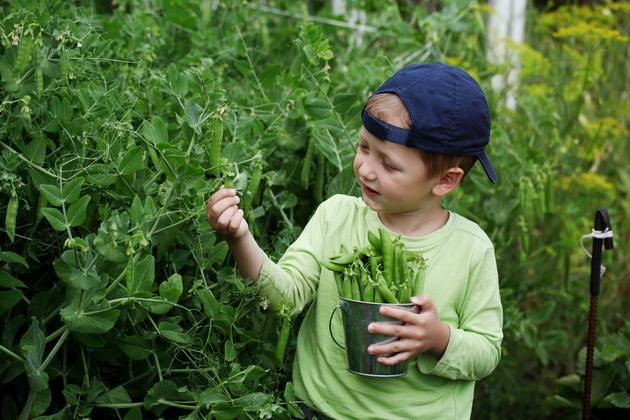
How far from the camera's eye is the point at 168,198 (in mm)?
2143

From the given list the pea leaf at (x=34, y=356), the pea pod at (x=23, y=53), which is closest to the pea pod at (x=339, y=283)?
the pea leaf at (x=34, y=356)

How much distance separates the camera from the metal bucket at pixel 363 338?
204 cm

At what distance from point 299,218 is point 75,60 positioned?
95cm

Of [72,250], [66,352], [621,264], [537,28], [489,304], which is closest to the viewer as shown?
[72,250]

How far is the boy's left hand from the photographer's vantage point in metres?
2.02

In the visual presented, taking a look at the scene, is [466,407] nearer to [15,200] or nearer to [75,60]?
[15,200]

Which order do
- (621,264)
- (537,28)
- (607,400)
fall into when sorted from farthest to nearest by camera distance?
(537,28) < (621,264) < (607,400)

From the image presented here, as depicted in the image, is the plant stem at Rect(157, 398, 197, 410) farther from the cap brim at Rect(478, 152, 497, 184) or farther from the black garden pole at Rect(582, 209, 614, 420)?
the black garden pole at Rect(582, 209, 614, 420)

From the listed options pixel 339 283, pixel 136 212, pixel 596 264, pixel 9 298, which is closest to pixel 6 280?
pixel 9 298

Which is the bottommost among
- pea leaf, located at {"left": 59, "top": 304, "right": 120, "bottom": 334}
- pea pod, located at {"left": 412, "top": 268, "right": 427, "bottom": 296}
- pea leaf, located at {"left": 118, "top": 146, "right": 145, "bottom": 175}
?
pea leaf, located at {"left": 59, "top": 304, "right": 120, "bottom": 334}

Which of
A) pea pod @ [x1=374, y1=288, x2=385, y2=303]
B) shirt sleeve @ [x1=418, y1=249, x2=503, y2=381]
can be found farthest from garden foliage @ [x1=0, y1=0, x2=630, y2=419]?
shirt sleeve @ [x1=418, y1=249, x2=503, y2=381]

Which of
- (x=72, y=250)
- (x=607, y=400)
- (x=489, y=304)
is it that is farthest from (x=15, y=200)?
(x=607, y=400)

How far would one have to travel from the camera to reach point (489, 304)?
224cm

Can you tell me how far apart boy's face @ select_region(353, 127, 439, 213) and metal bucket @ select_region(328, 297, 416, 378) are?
0.28 m
